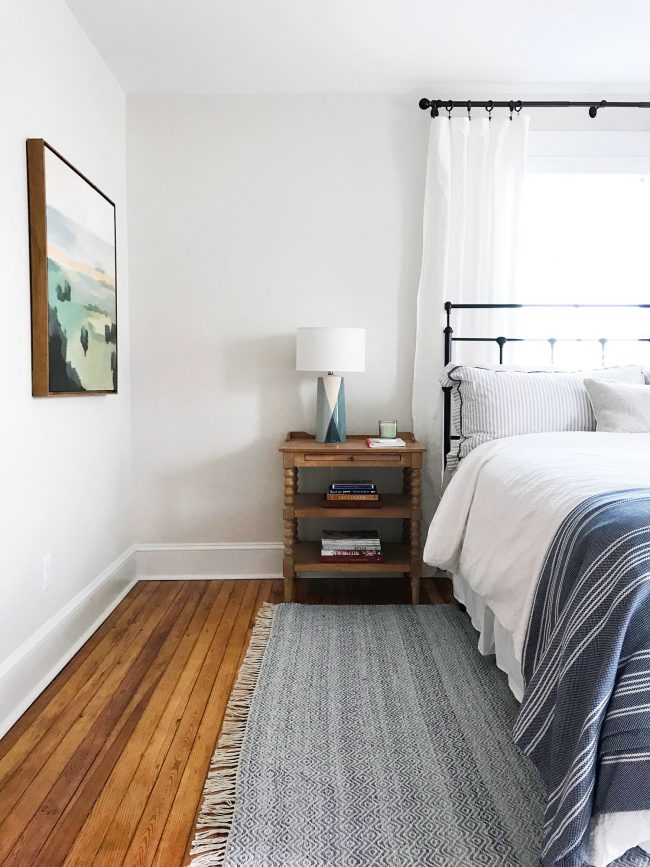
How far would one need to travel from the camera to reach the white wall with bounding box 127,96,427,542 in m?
3.28

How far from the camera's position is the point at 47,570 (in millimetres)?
2291

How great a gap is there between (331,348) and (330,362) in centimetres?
6

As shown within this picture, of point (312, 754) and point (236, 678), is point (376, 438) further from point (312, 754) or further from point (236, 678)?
point (312, 754)

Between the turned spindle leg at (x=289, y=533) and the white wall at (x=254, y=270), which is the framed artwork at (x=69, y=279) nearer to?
the white wall at (x=254, y=270)

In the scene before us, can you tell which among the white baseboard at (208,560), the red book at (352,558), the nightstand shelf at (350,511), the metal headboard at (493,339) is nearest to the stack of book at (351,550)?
the red book at (352,558)

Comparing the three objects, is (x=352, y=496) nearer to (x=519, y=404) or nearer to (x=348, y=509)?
(x=348, y=509)

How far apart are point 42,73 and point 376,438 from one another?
1.99 meters

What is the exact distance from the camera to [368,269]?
3336 millimetres

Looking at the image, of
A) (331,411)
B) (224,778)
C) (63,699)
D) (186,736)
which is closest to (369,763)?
(224,778)

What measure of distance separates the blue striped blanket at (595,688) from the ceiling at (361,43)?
2167 millimetres

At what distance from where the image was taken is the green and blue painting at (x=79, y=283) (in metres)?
2.25

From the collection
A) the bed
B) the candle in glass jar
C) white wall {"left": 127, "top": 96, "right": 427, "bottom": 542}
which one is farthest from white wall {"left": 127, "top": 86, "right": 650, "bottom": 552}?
the bed

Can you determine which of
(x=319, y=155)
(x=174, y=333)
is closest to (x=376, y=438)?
(x=174, y=333)

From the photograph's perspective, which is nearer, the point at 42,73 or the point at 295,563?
the point at 42,73
